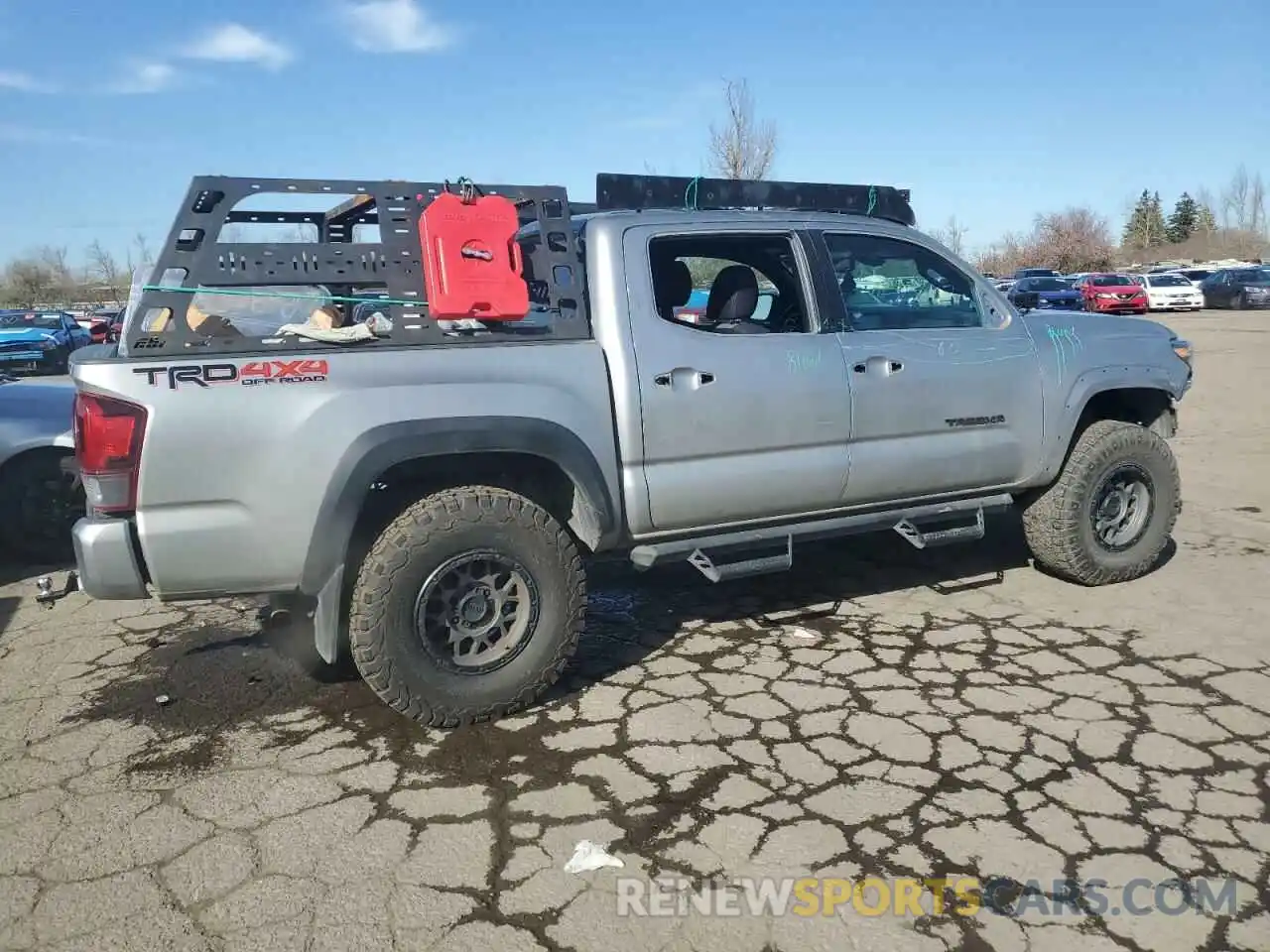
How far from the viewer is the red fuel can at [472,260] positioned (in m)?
3.64

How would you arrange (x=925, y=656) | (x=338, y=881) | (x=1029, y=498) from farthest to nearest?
(x=1029, y=498)
(x=925, y=656)
(x=338, y=881)

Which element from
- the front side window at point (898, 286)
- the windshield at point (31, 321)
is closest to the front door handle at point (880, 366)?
the front side window at point (898, 286)

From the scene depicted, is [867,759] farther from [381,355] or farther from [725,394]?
[381,355]

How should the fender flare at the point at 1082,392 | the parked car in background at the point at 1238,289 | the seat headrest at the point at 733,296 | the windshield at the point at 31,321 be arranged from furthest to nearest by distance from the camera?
the parked car in background at the point at 1238,289, the windshield at the point at 31,321, the fender flare at the point at 1082,392, the seat headrest at the point at 733,296

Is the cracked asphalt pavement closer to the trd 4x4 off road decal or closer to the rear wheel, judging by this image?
the rear wheel

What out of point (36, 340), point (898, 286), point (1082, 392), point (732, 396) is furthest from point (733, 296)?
point (36, 340)

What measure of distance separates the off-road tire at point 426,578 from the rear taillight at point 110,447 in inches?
32.8

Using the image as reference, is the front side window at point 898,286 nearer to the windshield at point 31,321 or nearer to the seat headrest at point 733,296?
the seat headrest at point 733,296

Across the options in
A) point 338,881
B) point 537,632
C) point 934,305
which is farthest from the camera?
point 934,305

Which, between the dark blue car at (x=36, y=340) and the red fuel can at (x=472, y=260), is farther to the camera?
the dark blue car at (x=36, y=340)

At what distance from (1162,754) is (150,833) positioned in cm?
337

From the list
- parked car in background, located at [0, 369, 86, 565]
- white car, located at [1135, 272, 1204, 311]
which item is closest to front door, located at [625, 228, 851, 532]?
parked car in background, located at [0, 369, 86, 565]

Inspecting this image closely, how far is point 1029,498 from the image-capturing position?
530cm

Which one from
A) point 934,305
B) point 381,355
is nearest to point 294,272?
point 381,355
